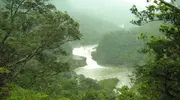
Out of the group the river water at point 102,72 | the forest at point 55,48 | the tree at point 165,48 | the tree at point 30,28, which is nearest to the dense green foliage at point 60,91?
the forest at point 55,48

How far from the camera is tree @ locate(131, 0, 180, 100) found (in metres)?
10.9

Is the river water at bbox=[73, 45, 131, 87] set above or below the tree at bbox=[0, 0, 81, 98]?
above

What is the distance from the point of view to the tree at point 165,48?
10.9 m

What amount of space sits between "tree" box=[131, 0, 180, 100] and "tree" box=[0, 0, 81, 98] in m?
7.34

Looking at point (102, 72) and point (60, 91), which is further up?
point (102, 72)

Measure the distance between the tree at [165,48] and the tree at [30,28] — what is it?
7.34 m

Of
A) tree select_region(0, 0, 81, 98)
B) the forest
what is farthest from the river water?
tree select_region(0, 0, 81, 98)

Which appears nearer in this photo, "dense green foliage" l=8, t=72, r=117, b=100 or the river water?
"dense green foliage" l=8, t=72, r=117, b=100

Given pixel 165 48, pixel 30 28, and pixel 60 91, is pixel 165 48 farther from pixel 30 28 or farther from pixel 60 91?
pixel 60 91

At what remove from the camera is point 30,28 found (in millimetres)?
19297

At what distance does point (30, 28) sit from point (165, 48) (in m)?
11.0

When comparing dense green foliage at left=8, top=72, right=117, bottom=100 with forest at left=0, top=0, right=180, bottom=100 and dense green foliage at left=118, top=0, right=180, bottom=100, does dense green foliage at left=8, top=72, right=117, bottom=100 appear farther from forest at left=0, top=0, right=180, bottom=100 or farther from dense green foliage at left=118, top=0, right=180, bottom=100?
dense green foliage at left=118, top=0, right=180, bottom=100

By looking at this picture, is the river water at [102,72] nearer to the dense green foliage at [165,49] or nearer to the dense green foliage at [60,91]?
the dense green foliage at [60,91]

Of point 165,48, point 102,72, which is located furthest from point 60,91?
point 102,72
